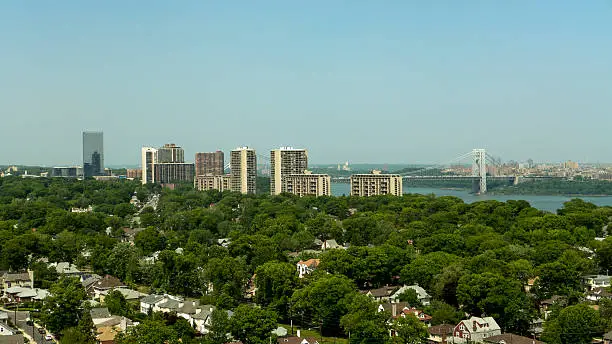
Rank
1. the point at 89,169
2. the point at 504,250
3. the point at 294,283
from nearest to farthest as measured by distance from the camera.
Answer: the point at 294,283, the point at 504,250, the point at 89,169

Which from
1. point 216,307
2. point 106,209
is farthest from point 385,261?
point 106,209

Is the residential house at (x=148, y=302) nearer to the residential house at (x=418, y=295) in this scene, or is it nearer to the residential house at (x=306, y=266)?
the residential house at (x=306, y=266)

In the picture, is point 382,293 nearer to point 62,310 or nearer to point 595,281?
point 595,281

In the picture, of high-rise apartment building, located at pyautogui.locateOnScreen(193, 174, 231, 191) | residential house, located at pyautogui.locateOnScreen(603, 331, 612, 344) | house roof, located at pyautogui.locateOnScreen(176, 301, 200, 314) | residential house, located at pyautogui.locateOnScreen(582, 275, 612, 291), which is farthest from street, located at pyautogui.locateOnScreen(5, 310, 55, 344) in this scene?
high-rise apartment building, located at pyautogui.locateOnScreen(193, 174, 231, 191)

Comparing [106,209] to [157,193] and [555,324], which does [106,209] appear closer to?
[157,193]

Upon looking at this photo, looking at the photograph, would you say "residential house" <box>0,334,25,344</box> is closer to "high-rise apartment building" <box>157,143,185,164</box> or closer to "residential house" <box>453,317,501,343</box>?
"residential house" <box>453,317,501,343</box>

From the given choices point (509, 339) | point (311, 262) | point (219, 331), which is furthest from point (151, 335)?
point (311, 262)
